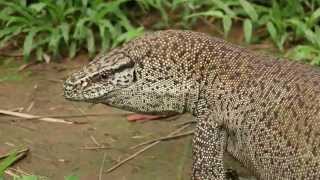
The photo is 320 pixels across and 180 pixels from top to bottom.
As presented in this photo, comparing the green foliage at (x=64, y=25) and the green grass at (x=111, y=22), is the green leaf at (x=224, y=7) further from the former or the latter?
the green foliage at (x=64, y=25)

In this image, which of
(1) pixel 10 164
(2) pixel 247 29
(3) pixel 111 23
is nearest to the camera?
(1) pixel 10 164

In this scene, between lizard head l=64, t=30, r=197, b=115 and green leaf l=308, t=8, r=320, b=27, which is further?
green leaf l=308, t=8, r=320, b=27

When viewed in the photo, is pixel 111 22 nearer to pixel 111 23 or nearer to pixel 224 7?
pixel 111 23

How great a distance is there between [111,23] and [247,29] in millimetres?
1191

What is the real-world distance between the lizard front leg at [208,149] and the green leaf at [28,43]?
2.43m

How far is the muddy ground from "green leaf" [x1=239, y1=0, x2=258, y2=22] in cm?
121

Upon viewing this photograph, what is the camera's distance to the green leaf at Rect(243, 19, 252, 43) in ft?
22.1

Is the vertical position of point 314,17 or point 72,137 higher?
point 314,17

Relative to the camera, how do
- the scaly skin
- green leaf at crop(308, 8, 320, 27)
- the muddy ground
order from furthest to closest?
green leaf at crop(308, 8, 320, 27)
the muddy ground
the scaly skin

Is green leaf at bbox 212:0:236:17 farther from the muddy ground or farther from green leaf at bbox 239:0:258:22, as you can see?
the muddy ground

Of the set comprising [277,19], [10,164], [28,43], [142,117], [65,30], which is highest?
[277,19]

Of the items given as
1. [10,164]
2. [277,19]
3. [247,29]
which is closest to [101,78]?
[10,164]

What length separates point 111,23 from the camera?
710cm

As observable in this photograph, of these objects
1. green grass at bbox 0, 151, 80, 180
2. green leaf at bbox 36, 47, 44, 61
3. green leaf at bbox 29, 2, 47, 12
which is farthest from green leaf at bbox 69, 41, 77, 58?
green grass at bbox 0, 151, 80, 180
